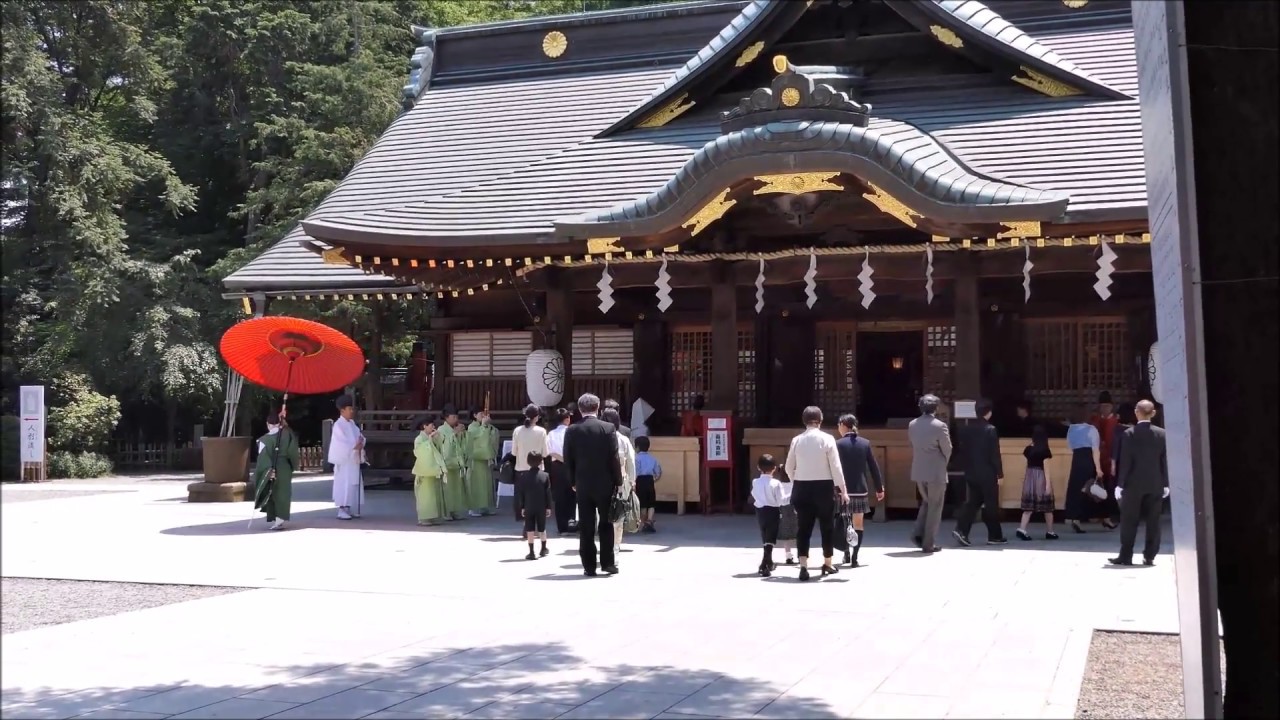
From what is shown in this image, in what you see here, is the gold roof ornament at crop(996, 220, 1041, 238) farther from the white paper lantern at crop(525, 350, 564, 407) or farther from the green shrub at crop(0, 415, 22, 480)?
the green shrub at crop(0, 415, 22, 480)

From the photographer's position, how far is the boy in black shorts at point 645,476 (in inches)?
532

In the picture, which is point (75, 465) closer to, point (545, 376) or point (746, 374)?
point (545, 376)

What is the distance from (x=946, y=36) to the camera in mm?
16625

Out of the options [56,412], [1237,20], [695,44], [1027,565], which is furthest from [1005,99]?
[56,412]

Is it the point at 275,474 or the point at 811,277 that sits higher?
the point at 811,277

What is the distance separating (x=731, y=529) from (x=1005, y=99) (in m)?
7.59

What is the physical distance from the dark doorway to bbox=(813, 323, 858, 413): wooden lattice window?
5.94ft

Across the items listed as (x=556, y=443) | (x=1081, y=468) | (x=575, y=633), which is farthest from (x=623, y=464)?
(x=1081, y=468)

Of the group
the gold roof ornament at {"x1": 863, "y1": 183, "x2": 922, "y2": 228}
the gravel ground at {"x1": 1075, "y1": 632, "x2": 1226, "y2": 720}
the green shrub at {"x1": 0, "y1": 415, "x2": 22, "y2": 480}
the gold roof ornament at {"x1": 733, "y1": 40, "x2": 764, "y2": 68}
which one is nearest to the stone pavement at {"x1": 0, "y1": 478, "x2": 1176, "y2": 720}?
the gravel ground at {"x1": 1075, "y1": 632, "x2": 1226, "y2": 720}

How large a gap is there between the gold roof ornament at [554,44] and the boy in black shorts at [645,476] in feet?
36.9

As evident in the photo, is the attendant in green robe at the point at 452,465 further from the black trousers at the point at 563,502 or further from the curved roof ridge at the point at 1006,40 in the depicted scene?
the curved roof ridge at the point at 1006,40

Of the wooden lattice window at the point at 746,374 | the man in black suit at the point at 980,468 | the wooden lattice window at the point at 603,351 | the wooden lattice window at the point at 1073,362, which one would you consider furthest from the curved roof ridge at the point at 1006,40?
the wooden lattice window at the point at 603,351

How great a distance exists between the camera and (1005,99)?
1689 cm

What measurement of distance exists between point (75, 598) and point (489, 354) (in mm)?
10972
